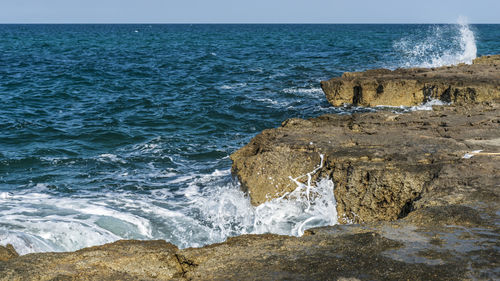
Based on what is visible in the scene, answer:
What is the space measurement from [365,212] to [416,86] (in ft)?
25.1

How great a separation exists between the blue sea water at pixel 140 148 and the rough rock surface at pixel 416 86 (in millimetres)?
624

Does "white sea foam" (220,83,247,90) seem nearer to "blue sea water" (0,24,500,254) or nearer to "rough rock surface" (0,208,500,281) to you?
"blue sea water" (0,24,500,254)

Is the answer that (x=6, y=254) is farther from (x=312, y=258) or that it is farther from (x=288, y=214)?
(x=288, y=214)

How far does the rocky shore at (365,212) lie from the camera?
3.75m

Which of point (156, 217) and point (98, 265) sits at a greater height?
point (98, 265)

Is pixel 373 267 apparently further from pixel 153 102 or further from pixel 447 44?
pixel 447 44

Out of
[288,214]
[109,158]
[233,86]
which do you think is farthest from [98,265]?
[233,86]

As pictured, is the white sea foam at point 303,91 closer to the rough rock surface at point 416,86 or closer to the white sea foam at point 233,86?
the white sea foam at point 233,86

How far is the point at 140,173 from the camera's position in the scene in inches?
370

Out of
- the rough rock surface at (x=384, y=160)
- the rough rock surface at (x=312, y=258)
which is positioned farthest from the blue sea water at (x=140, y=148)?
the rough rock surface at (x=312, y=258)

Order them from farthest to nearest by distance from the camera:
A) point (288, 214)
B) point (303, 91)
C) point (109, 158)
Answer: point (303, 91) → point (109, 158) → point (288, 214)

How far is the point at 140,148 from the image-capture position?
36.2 feet

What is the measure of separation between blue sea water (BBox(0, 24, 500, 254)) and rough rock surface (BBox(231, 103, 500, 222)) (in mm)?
358

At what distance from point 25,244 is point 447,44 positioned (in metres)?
33.8
